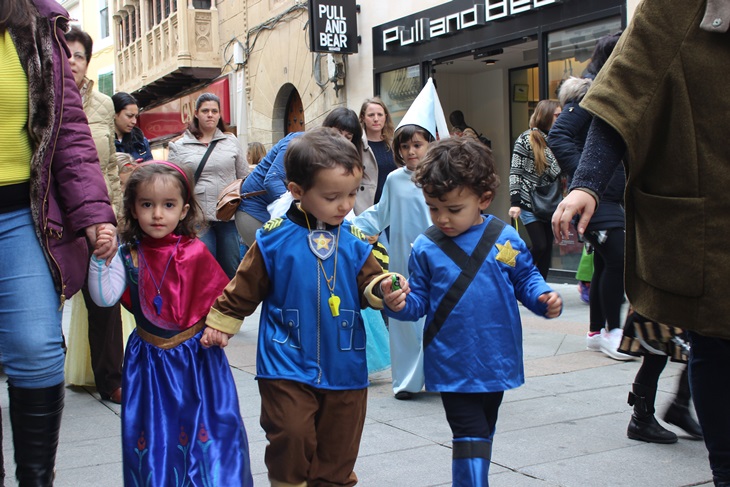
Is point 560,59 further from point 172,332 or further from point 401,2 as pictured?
point 172,332

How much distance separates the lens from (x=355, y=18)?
14641mm

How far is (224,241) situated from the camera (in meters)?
7.23

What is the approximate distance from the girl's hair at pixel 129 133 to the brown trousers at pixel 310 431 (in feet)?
14.3

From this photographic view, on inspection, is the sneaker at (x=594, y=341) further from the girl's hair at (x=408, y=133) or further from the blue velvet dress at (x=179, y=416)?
the blue velvet dress at (x=179, y=416)

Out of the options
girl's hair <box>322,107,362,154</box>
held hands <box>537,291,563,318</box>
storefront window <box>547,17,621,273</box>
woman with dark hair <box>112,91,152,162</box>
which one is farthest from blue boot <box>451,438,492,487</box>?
storefront window <box>547,17,621,273</box>

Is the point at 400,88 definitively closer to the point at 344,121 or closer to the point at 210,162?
the point at 210,162

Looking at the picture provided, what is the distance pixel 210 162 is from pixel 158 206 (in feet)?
12.2

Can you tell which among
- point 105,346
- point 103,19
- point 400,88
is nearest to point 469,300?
point 105,346

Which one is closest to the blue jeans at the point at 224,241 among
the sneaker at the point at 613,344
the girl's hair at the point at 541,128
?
the girl's hair at the point at 541,128

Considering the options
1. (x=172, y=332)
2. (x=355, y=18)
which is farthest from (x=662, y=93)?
(x=355, y=18)

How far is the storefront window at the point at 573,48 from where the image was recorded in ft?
32.3

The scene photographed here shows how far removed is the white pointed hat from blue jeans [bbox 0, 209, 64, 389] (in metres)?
2.52

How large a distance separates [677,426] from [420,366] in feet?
4.73

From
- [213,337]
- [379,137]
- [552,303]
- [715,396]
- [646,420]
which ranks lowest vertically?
[646,420]
